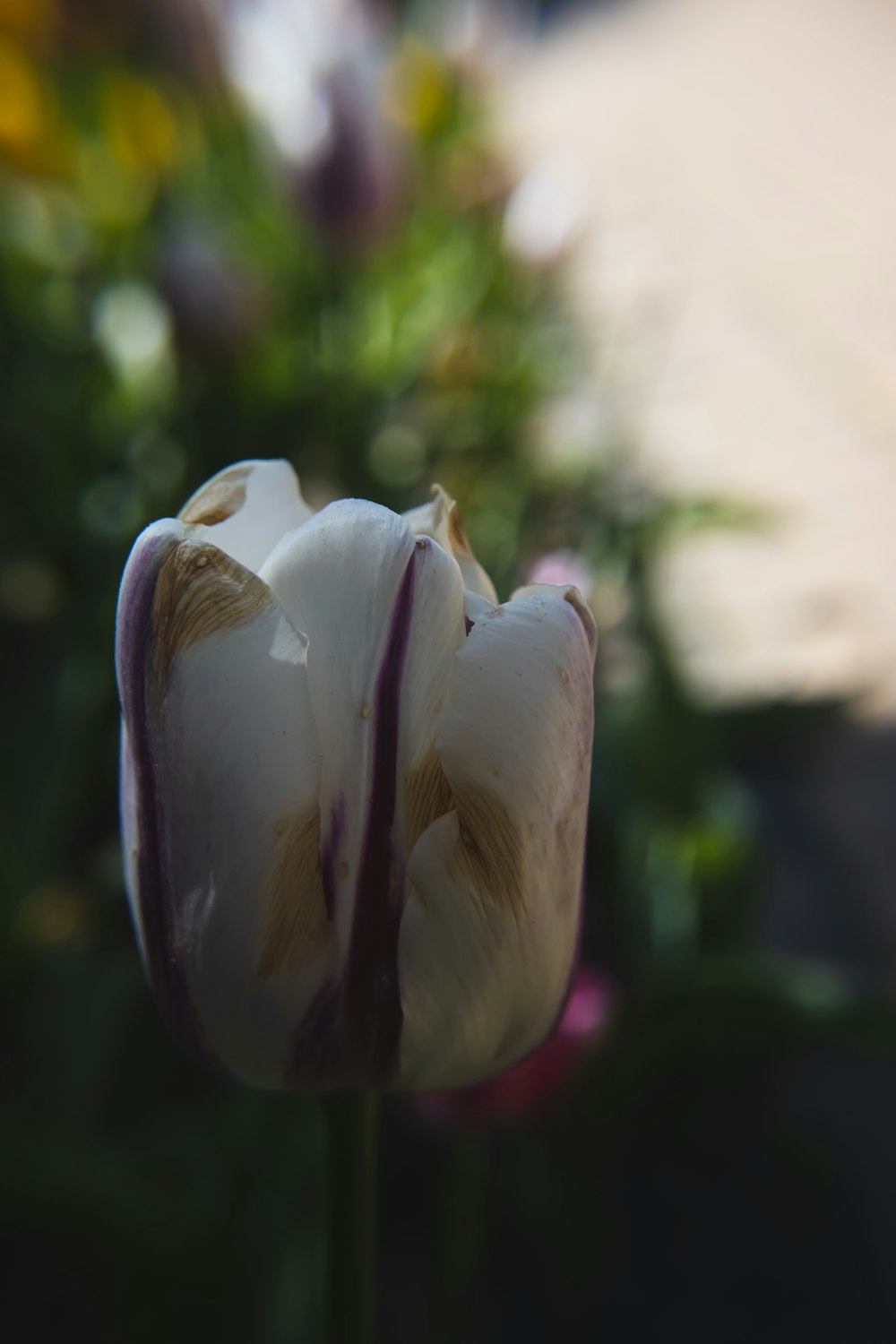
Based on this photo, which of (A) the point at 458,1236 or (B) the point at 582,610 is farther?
(A) the point at 458,1236

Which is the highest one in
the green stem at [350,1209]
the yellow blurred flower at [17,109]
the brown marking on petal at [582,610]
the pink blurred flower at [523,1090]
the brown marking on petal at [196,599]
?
the brown marking on petal at [196,599]

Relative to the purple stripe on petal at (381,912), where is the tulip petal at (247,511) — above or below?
above

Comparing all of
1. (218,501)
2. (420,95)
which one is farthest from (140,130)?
(218,501)

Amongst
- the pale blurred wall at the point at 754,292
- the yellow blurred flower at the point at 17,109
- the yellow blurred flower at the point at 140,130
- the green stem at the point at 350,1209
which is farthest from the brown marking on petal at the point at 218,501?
the yellow blurred flower at the point at 140,130

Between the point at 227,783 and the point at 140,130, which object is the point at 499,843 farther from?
the point at 140,130

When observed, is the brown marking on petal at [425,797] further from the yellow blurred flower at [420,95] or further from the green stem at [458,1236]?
the yellow blurred flower at [420,95]
